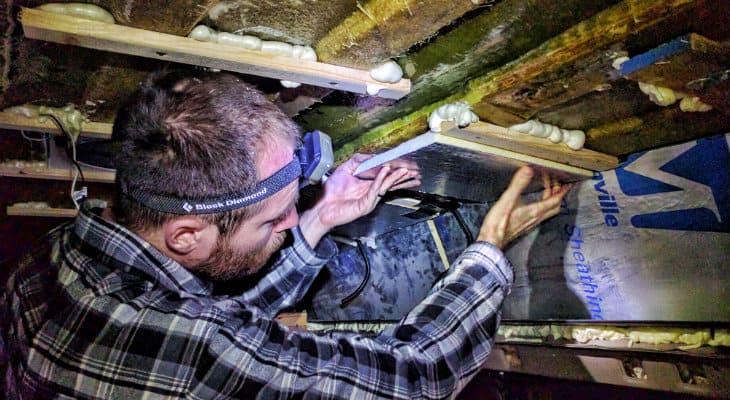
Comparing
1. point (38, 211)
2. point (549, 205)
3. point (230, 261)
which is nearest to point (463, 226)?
point (549, 205)

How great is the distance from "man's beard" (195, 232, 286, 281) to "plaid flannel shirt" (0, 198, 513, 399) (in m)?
0.05

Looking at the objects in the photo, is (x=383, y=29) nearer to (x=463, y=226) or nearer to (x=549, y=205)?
(x=549, y=205)

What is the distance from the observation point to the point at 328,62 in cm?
119

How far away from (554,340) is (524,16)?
1.22 metres

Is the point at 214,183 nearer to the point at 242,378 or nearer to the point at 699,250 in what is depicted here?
the point at 242,378

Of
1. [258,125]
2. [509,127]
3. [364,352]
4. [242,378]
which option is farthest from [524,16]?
[242,378]

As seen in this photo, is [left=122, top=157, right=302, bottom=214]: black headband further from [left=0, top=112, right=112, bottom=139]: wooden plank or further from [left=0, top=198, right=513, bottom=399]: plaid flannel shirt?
[left=0, top=112, right=112, bottom=139]: wooden plank

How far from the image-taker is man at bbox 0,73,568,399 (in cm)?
89

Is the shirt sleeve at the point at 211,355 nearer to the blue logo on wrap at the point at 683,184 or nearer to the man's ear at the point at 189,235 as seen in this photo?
the man's ear at the point at 189,235

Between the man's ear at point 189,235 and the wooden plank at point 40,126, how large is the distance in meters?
1.00

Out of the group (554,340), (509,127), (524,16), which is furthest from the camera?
(554,340)

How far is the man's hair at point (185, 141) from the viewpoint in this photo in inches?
39.8

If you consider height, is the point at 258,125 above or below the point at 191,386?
above

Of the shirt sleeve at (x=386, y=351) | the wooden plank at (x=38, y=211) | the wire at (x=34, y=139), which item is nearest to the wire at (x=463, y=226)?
the shirt sleeve at (x=386, y=351)
